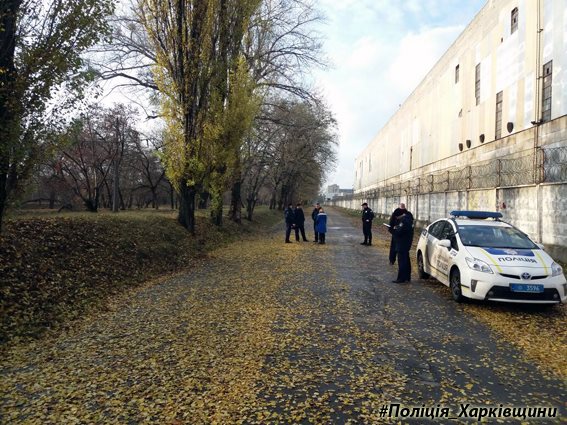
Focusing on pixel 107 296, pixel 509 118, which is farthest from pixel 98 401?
pixel 509 118

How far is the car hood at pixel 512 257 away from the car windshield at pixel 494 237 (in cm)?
32

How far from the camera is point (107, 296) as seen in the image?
887 centimetres

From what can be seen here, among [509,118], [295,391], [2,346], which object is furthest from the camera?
[509,118]

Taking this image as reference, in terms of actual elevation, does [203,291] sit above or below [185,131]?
below

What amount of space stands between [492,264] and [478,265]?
238 millimetres

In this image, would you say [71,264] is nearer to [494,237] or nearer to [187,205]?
[187,205]

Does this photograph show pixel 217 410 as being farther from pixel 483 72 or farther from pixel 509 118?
pixel 483 72

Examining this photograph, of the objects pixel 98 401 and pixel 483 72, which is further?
pixel 483 72

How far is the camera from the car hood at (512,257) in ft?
25.8

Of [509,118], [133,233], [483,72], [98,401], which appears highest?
[483,72]

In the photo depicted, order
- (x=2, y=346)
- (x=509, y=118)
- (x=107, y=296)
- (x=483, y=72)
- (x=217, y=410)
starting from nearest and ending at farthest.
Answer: (x=217, y=410) < (x=2, y=346) < (x=107, y=296) < (x=509, y=118) < (x=483, y=72)

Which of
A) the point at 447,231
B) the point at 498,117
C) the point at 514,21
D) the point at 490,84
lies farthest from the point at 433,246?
the point at 490,84

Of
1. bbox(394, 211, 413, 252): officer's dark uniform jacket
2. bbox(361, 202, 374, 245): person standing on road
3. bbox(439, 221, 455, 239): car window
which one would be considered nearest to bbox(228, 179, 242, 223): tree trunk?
bbox(361, 202, 374, 245): person standing on road

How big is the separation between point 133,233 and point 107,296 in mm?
5250
